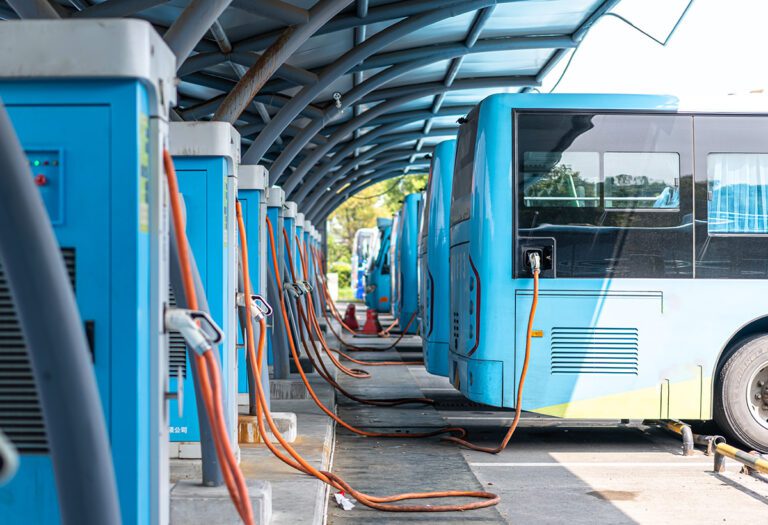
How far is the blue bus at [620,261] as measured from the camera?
8.66 m

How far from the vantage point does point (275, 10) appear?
1264 centimetres

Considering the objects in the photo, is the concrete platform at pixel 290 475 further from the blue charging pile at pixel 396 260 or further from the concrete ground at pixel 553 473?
the blue charging pile at pixel 396 260

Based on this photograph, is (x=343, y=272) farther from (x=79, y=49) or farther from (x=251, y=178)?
(x=79, y=49)

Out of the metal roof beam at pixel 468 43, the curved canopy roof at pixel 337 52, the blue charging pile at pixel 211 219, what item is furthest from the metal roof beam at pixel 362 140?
the blue charging pile at pixel 211 219

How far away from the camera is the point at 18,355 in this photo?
3449 mm

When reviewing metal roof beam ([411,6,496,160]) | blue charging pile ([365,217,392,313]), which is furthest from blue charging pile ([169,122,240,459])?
blue charging pile ([365,217,392,313])

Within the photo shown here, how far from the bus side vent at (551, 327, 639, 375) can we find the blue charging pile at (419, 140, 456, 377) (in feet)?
11.9

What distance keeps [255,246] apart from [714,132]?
402 cm

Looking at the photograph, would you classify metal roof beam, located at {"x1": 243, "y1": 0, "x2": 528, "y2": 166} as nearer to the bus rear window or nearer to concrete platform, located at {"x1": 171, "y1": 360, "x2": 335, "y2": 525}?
the bus rear window

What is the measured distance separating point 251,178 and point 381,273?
22.2 m

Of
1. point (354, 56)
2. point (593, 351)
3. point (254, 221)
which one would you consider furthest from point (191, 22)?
point (354, 56)

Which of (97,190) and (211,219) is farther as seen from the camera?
(211,219)

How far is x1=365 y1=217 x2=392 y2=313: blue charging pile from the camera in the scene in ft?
101

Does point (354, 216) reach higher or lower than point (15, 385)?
higher
